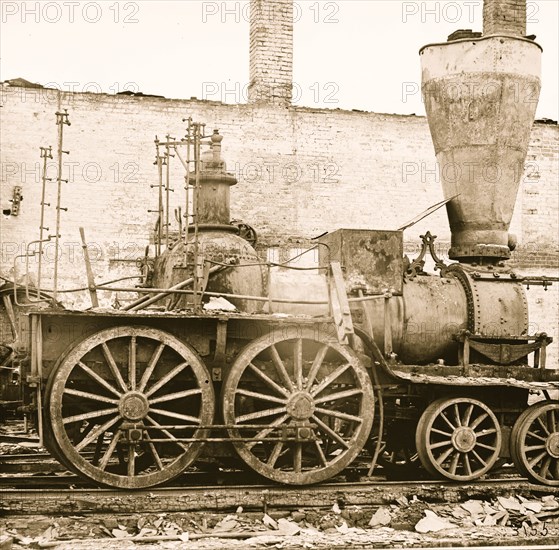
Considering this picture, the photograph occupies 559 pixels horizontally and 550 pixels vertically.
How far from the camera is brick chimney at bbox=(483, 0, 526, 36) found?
838 inches

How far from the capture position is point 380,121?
20.1 meters

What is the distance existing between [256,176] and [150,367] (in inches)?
438

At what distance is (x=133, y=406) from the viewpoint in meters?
8.40

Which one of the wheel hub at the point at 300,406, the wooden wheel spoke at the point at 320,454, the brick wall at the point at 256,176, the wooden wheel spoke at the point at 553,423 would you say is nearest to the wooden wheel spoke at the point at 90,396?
the wheel hub at the point at 300,406

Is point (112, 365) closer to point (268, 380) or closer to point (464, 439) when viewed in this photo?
point (268, 380)

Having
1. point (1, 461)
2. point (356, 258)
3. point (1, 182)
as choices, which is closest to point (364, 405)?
point (356, 258)

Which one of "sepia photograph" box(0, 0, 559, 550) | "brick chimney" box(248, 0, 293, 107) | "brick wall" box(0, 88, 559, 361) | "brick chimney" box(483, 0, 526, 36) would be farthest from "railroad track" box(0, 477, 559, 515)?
"brick chimney" box(483, 0, 526, 36)

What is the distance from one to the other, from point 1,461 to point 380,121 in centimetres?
1188

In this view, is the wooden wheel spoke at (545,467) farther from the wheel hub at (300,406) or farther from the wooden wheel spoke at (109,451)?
the wooden wheel spoke at (109,451)

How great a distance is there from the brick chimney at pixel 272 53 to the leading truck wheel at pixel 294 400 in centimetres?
1117

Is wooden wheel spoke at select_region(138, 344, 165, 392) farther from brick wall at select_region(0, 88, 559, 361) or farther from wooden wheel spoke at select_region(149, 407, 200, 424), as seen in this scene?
brick wall at select_region(0, 88, 559, 361)

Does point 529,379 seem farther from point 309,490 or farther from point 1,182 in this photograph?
point 1,182

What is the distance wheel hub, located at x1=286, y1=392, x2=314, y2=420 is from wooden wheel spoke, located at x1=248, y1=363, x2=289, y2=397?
9cm

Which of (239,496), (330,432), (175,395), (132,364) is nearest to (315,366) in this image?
(330,432)
